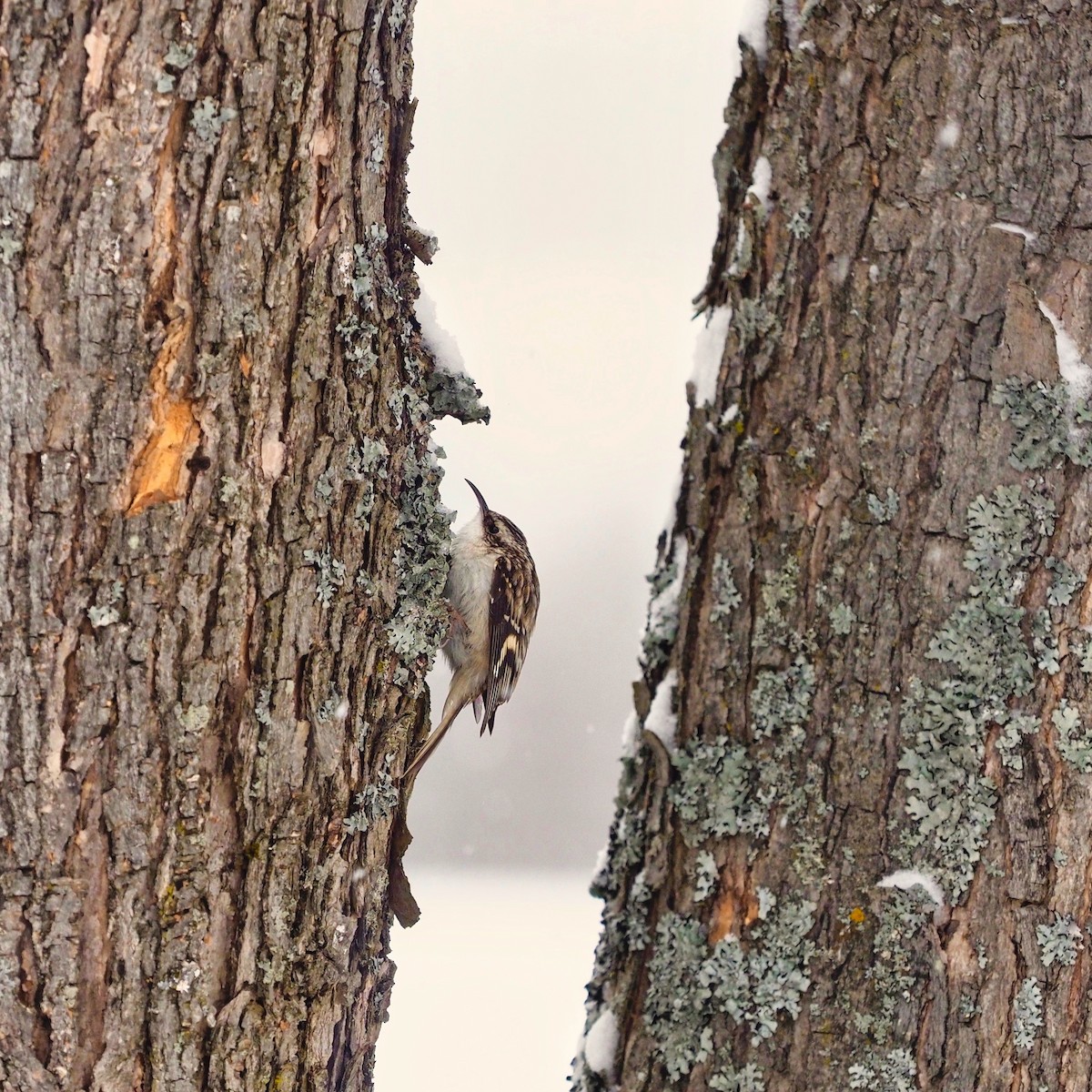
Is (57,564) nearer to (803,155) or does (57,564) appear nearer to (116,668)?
(116,668)

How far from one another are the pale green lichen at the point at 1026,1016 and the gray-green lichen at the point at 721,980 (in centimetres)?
33

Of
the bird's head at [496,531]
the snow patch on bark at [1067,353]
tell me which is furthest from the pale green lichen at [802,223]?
the bird's head at [496,531]

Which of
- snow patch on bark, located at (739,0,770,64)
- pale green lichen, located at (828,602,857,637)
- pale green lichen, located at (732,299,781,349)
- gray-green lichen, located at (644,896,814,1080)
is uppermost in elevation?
snow patch on bark, located at (739,0,770,64)

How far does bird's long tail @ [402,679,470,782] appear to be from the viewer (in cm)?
223

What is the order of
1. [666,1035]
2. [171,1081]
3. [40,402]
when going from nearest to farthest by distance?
[40,402]
[171,1081]
[666,1035]

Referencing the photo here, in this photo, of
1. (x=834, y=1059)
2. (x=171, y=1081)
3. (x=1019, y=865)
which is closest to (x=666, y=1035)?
(x=834, y=1059)

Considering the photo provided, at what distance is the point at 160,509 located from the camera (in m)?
1.79

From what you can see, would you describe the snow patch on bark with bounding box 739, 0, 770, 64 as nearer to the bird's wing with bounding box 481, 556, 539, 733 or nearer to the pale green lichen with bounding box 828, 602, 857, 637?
the pale green lichen with bounding box 828, 602, 857, 637

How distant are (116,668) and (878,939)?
1.32 metres

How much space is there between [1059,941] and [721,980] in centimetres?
56

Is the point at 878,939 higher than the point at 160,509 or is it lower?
lower

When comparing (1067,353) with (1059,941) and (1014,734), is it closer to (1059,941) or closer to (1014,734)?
(1014,734)

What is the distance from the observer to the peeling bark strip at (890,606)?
185cm

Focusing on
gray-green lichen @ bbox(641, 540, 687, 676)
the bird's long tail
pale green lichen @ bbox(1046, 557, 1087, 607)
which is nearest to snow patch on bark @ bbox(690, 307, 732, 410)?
gray-green lichen @ bbox(641, 540, 687, 676)
